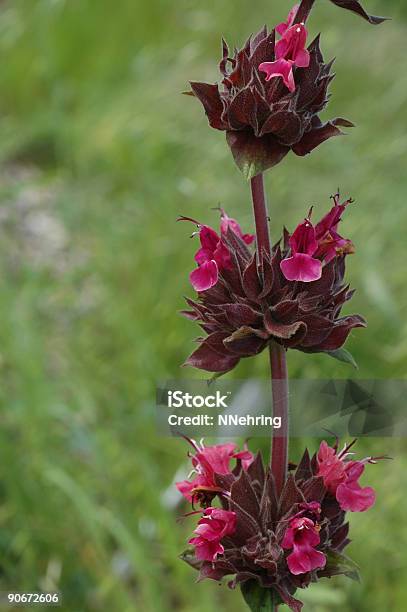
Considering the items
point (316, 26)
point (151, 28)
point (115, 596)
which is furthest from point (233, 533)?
point (151, 28)

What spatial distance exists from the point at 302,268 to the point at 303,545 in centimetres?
18

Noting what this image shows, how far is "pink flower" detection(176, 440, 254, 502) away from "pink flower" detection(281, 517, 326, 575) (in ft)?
0.25

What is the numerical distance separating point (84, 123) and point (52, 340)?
0.73 metres

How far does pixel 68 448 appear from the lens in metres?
1.37

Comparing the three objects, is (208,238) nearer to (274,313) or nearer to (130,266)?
(274,313)

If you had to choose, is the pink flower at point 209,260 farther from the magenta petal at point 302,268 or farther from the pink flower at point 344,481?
the pink flower at point 344,481

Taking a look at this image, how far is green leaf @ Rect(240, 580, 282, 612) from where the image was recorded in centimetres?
56

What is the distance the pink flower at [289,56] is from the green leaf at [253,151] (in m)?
0.04

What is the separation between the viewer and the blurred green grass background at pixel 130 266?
3.86 feet

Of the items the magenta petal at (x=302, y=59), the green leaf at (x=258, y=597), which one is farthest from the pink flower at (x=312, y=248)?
the green leaf at (x=258, y=597)

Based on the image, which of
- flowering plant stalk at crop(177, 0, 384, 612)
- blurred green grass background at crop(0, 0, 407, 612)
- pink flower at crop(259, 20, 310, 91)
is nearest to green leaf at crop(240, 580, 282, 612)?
flowering plant stalk at crop(177, 0, 384, 612)

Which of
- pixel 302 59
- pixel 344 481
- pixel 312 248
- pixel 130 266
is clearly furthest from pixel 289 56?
pixel 130 266

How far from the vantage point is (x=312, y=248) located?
1.84ft

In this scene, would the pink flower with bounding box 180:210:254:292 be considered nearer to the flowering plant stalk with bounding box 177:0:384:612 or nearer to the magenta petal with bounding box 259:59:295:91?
the flowering plant stalk with bounding box 177:0:384:612
